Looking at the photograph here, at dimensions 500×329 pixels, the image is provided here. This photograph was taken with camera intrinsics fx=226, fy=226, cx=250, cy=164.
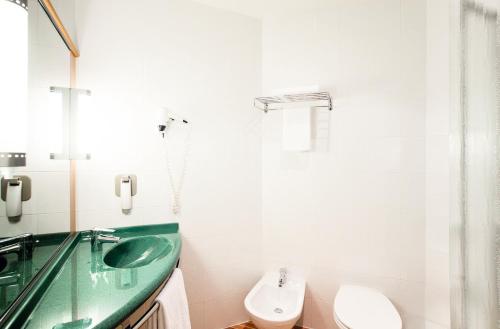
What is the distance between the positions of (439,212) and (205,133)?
1.69 m

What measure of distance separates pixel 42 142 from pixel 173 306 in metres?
1.02

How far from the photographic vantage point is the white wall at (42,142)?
93 centimetres

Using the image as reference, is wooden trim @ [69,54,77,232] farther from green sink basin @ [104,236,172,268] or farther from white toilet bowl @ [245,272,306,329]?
white toilet bowl @ [245,272,306,329]

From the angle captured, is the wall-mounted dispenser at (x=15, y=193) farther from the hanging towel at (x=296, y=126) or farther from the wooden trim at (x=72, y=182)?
the hanging towel at (x=296, y=126)

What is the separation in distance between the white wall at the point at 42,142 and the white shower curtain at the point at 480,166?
141cm

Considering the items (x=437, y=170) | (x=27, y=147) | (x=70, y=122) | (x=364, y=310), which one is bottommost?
(x=364, y=310)

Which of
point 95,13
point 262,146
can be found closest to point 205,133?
point 262,146

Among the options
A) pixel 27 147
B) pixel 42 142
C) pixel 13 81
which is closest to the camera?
pixel 13 81

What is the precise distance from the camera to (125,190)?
1545 mm

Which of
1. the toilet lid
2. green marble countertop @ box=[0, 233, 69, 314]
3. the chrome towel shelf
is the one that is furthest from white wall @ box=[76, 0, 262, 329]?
the toilet lid

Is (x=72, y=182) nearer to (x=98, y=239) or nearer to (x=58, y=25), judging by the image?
(x=98, y=239)

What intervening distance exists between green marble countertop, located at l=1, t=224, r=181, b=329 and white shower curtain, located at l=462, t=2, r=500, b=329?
1047mm

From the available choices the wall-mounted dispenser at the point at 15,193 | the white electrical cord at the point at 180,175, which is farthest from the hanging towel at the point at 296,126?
the wall-mounted dispenser at the point at 15,193

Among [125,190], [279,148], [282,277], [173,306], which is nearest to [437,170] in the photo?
[279,148]
